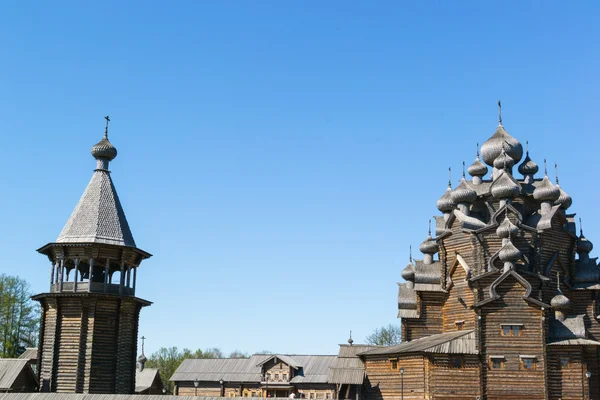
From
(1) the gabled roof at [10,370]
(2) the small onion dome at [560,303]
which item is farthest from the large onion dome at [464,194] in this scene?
(1) the gabled roof at [10,370]

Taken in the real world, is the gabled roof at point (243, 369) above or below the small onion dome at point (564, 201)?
below

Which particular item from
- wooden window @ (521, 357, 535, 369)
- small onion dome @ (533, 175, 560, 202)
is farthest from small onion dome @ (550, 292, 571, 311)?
small onion dome @ (533, 175, 560, 202)

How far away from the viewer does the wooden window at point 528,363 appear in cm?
3544

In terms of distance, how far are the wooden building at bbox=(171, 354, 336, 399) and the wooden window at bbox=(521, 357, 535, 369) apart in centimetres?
1965

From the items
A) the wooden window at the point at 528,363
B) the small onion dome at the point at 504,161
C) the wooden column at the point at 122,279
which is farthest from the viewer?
the small onion dome at the point at 504,161

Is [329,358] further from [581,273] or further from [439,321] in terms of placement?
[581,273]

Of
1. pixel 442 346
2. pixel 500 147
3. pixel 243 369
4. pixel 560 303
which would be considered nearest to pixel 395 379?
pixel 442 346

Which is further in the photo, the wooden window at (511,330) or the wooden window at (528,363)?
the wooden window at (511,330)

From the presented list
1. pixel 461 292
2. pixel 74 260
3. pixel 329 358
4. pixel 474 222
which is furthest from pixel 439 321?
pixel 74 260

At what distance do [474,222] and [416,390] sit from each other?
9.57 metres

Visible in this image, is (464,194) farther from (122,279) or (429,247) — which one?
(122,279)

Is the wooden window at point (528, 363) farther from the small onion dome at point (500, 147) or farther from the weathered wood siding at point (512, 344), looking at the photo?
the small onion dome at point (500, 147)

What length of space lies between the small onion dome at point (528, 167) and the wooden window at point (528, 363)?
12845 millimetres

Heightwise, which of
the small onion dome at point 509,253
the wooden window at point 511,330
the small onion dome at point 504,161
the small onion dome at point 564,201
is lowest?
the wooden window at point 511,330
